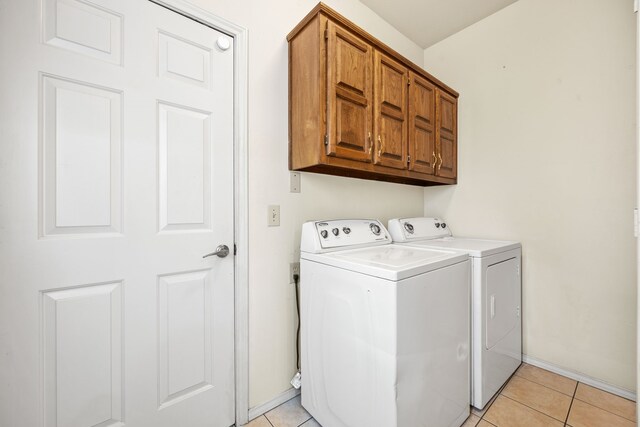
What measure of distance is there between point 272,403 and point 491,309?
4.48ft

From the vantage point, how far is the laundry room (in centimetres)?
103

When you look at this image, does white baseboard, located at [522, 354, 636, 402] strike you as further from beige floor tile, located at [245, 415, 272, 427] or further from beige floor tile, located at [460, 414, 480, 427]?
beige floor tile, located at [245, 415, 272, 427]

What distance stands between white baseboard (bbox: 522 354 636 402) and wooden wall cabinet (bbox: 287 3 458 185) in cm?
154

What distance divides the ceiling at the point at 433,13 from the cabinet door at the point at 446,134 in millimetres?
602

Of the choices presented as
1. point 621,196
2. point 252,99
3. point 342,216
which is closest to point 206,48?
point 252,99

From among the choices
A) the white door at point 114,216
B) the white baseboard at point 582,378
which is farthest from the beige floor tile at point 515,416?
the white door at point 114,216

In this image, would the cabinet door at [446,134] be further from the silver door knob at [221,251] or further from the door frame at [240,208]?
the silver door knob at [221,251]

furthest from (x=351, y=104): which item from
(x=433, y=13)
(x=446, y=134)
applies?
(x=433, y=13)

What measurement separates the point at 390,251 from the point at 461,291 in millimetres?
409

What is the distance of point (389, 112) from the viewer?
1.75 m

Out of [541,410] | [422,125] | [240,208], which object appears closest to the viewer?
[240,208]

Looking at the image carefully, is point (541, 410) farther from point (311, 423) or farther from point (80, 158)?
point (80, 158)

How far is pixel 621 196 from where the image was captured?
1686 mm

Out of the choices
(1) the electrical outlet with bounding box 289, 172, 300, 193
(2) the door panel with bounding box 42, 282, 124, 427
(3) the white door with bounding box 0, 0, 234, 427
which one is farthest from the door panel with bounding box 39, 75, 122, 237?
(1) the electrical outlet with bounding box 289, 172, 300, 193
